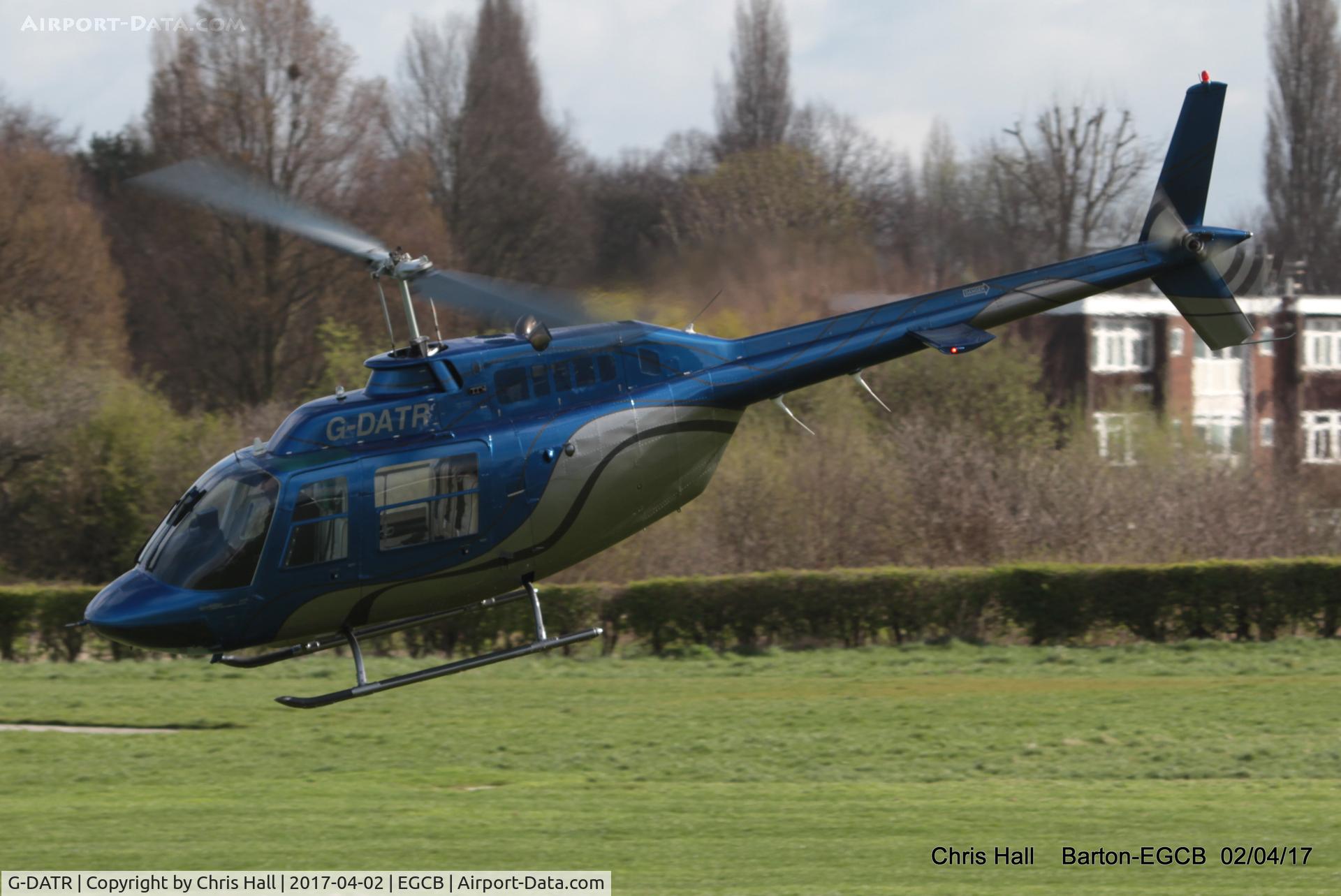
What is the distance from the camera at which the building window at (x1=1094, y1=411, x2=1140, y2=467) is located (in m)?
31.4

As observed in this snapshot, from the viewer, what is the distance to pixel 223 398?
131ft

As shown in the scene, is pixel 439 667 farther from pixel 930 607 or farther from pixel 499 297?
pixel 930 607

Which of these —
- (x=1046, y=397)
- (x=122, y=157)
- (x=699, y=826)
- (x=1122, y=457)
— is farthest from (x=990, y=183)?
(x=122, y=157)

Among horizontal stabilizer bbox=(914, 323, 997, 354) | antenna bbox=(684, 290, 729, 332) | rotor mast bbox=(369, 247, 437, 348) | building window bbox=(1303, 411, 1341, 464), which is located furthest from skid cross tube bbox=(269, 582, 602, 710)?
building window bbox=(1303, 411, 1341, 464)

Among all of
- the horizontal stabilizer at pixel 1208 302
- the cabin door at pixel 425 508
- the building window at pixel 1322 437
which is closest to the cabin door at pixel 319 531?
the cabin door at pixel 425 508

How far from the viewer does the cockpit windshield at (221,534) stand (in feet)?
34.9

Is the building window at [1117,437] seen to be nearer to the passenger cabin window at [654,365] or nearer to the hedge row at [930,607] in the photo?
the hedge row at [930,607]

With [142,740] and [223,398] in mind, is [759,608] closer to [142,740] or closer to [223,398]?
[142,740]

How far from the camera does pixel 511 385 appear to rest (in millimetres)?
11438

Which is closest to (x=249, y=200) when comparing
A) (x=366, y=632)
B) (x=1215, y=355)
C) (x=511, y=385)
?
(x=511, y=385)

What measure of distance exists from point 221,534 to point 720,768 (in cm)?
696

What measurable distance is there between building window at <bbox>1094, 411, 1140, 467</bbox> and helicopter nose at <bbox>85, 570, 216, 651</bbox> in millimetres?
23680

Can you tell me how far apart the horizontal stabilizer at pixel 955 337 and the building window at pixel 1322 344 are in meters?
33.1

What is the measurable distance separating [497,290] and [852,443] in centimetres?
1986
